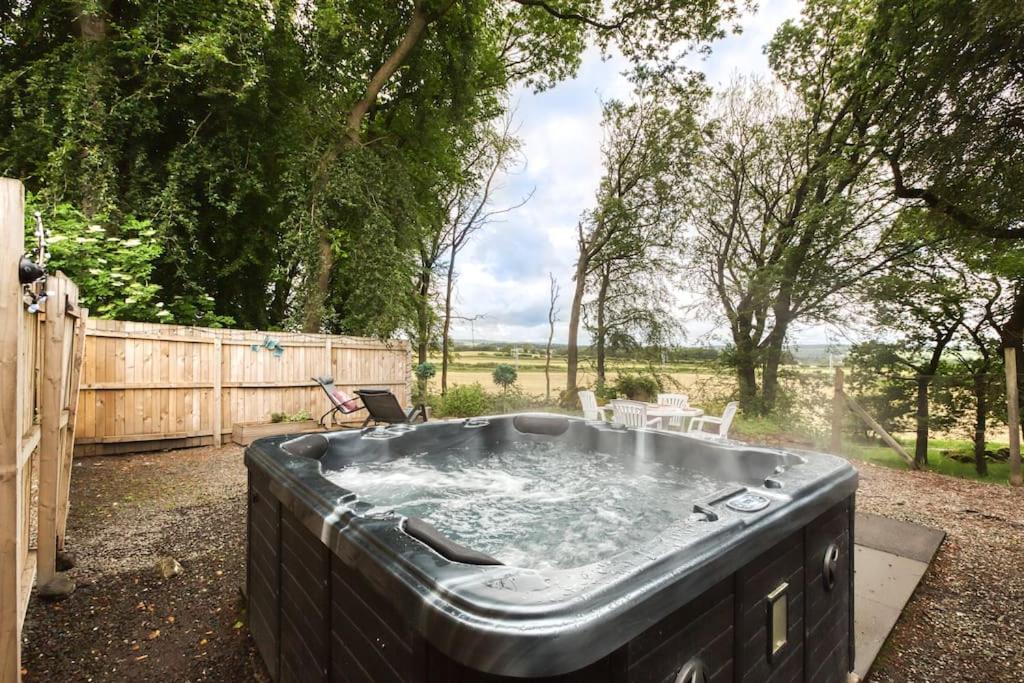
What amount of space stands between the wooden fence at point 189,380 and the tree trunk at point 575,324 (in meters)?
4.28

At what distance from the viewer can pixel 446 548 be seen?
0.97 metres

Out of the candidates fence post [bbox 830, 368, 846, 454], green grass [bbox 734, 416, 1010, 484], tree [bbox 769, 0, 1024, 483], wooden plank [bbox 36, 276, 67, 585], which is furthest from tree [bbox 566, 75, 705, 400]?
wooden plank [bbox 36, 276, 67, 585]

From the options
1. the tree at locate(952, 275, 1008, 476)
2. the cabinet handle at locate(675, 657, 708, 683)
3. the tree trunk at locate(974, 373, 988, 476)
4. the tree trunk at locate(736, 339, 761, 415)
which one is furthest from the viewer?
the tree trunk at locate(736, 339, 761, 415)

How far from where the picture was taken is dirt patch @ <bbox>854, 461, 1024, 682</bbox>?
5.76 feet

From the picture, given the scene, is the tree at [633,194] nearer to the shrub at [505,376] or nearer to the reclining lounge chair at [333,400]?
the shrub at [505,376]

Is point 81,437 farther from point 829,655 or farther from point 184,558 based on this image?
point 829,655

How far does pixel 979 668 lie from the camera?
1.73 meters

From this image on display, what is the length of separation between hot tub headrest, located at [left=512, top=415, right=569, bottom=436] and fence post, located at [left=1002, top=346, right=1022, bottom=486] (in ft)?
14.1

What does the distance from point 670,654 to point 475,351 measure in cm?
921

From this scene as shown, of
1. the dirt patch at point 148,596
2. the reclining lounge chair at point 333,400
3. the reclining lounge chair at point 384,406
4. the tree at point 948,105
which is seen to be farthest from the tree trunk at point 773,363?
the dirt patch at point 148,596

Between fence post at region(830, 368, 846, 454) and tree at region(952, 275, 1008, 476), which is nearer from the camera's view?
fence post at region(830, 368, 846, 454)

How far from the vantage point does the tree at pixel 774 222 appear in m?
6.69

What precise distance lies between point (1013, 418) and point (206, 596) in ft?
21.4

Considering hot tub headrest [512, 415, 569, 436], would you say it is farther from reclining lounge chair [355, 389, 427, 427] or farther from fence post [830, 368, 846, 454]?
fence post [830, 368, 846, 454]
